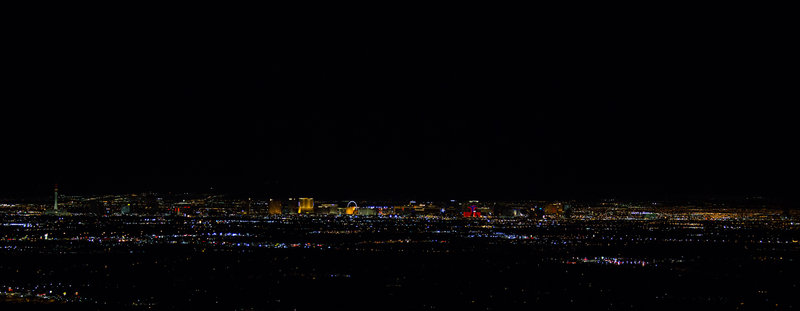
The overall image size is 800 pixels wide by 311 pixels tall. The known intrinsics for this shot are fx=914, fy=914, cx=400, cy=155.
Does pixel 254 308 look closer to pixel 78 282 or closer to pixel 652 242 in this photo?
pixel 78 282

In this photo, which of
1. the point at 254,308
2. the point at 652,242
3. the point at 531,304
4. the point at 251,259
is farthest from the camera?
the point at 652,242

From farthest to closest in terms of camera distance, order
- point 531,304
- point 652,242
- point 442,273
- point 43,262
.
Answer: point 652,242
point 43,262
point 442,273
point 531,304

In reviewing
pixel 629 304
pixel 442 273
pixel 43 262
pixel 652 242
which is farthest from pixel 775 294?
pixel 652 242

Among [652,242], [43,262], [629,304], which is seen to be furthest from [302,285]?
[652,242]

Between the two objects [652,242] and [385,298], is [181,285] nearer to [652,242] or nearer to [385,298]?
[385,298]

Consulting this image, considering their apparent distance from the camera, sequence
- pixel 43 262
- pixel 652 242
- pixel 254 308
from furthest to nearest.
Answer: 1. pixel 652 242
2. pixel 43 262
3. pixel 254 308

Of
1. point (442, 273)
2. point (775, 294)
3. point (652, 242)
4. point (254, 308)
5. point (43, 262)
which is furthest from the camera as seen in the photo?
point (652, 242)

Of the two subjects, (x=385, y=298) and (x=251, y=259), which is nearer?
(x=385, y=298)

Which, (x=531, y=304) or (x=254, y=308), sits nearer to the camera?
(x=254, y=308)
